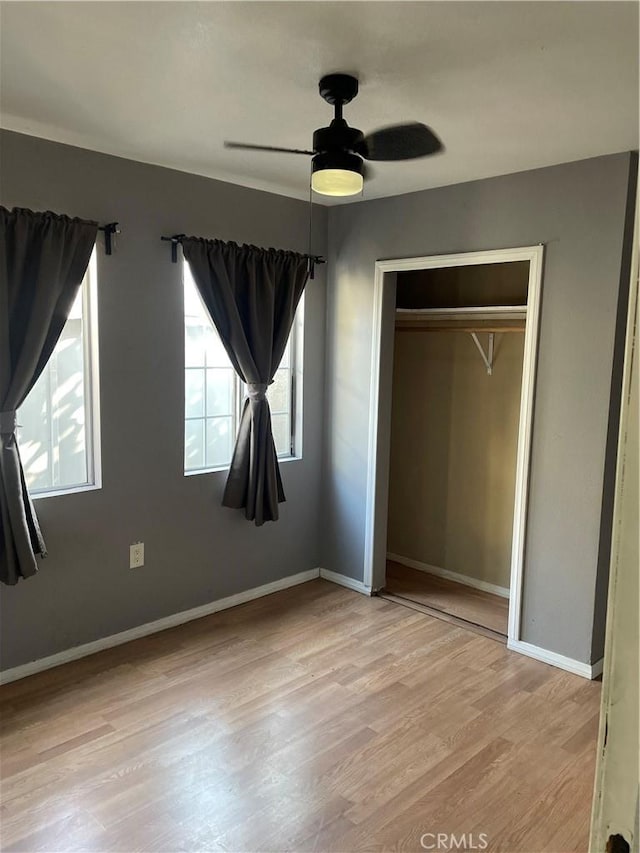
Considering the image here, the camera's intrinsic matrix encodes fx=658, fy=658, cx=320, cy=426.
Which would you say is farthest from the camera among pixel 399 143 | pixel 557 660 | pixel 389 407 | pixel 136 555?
pixel 389 407

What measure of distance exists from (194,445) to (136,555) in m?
0.69

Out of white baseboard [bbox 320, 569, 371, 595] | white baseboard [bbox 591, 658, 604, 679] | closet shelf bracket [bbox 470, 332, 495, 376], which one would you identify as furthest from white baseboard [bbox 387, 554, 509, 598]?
closet shelf bracket [bbox 470, 332, 495, 376]

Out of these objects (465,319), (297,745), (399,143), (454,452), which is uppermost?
(399,143)

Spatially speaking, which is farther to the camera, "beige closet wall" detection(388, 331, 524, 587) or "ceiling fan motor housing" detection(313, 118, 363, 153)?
"beige closet wall" detection(388, 331, 524, 587)

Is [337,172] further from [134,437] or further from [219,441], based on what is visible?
[219,441]

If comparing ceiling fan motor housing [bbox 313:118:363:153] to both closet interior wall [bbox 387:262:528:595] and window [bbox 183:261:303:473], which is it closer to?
Result: window [bbox 183:261:303:473]

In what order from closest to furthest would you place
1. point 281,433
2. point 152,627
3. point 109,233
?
point 109,233, point 152,627, point 281,433

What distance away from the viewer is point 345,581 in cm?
428

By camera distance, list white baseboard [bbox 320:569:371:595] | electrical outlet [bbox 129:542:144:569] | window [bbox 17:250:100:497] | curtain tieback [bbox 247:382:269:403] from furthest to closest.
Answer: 1. white baseboard [bbox 320:569:371:595]
2. curtain tieback [bbox 247:382:269:403]
3. electrical outlet [bbox 129:542:144:569]
4. window [bbox 17:250:100:497]

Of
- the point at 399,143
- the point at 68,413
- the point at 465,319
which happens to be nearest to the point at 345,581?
the point at 465,319

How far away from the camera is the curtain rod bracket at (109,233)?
3088mm

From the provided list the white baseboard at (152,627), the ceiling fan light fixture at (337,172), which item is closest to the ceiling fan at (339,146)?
the ceiling fan light fixture at (337,172)

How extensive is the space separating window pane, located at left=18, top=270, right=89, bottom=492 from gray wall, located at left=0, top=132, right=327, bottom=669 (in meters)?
0.12

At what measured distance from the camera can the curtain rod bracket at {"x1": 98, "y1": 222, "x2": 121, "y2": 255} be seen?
122 inches
